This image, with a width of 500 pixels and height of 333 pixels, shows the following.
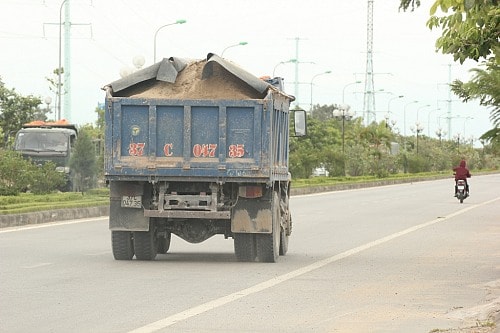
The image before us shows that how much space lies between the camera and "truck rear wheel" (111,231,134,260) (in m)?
18.0

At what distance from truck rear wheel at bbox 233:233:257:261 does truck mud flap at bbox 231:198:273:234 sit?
1.28 feet

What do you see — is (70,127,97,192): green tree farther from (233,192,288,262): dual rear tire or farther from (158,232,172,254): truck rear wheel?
(233,192,288,262): dual rear tire

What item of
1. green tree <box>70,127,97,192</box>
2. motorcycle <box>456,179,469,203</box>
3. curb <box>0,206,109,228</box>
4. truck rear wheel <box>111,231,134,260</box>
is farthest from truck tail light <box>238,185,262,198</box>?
motorcycle <box>456,179,469,203</box>

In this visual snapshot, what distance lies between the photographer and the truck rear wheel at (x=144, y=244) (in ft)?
59.6

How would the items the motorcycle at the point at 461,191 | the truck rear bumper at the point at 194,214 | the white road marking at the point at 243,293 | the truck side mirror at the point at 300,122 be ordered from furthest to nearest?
the motorcycle at the point at 461,191, the truck side mirror at the point at 300,122, the truck rear bumper at the point at 194,214, the white road marking at the point at 243,293

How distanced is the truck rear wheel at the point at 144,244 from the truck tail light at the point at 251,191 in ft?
4.92

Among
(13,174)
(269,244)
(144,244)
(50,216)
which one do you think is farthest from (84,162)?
(269,244)

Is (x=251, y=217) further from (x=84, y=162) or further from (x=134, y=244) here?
(x=84, y=162)

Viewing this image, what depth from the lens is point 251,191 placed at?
17781mm

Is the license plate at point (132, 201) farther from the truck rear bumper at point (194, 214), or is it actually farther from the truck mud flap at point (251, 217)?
the truck mud flap at point (251, 217)

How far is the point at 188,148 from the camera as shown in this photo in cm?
Answer: 1762

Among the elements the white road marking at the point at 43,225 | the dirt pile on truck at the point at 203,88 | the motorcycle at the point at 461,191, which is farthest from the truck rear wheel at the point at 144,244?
the motorcycle at the point at 461,191

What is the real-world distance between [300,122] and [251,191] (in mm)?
3213

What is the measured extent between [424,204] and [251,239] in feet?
86.6
